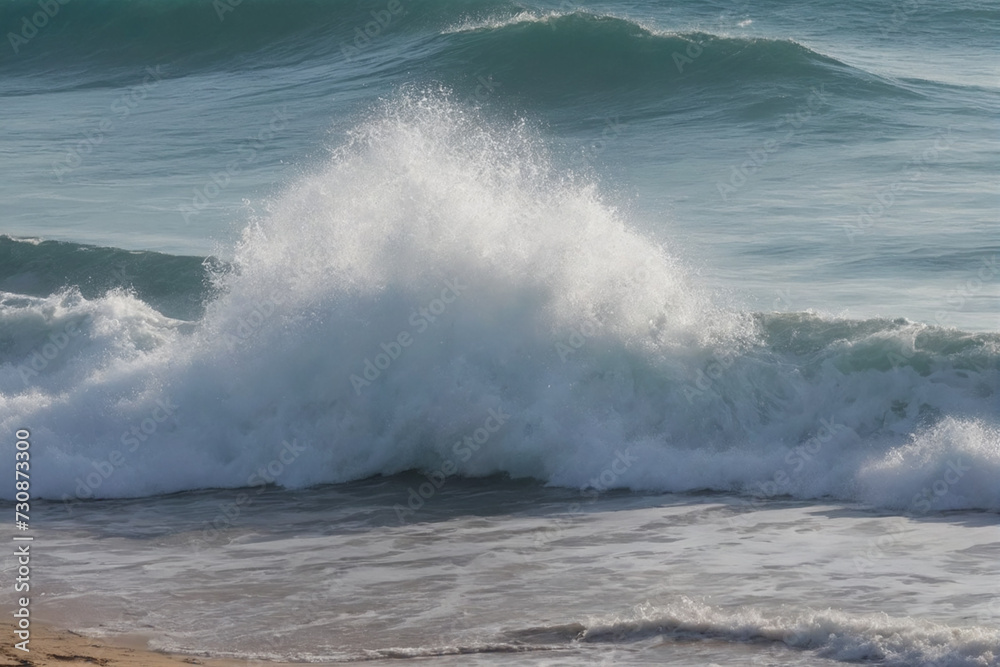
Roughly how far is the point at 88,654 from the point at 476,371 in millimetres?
4530

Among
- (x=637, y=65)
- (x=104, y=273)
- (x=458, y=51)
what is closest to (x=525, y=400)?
(x=104, y=273)

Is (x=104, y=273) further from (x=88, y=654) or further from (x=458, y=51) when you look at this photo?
(x=458, y=51)

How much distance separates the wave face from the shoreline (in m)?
3.22

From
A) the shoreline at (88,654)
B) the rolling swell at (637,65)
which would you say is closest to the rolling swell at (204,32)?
the rolling swell at (637,65)

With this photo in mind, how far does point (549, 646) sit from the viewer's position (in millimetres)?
5801

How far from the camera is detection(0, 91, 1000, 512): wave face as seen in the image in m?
8.93

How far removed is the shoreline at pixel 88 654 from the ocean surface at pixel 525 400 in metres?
0.15

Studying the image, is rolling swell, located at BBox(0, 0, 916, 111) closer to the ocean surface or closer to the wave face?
the ocean surface

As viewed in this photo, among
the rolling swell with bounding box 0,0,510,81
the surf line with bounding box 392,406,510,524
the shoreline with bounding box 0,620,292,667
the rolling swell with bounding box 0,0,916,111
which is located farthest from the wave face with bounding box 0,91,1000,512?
the rolling swell with bounding box 0,0,510,81

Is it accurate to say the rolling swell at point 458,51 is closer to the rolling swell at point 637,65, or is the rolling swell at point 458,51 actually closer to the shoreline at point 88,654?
the rolling swell at point 637,65

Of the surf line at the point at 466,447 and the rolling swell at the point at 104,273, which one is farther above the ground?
the rolling swell at the point at 104,273

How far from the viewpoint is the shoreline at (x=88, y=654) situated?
5641 millimetres

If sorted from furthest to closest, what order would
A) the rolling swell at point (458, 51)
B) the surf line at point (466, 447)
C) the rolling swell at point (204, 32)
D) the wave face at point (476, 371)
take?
the rolling swell at point (204, 32)
the rolling swell at point (458, 51)
the surf line at point (466, 447)
the wave face at point (476, 371)

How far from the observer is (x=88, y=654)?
5824 millimetres
